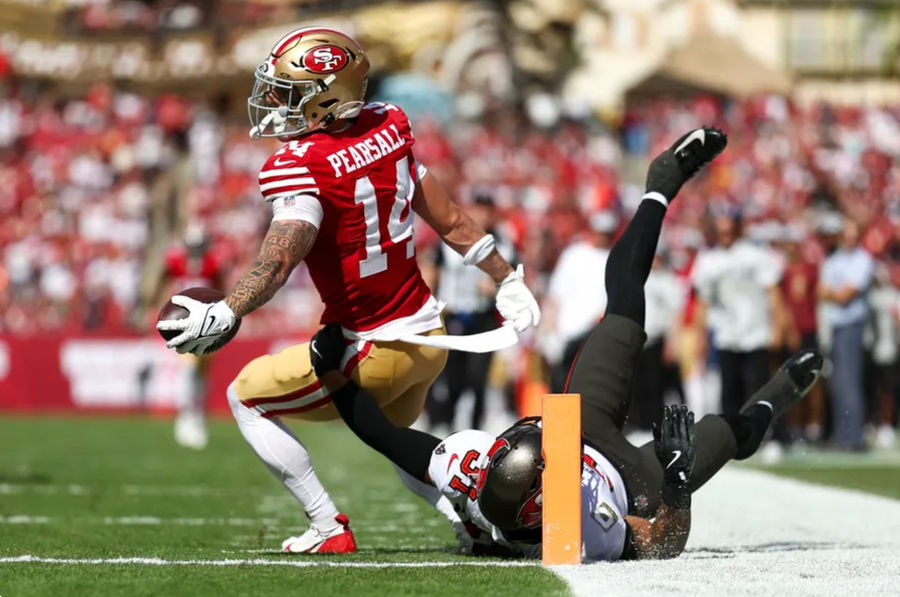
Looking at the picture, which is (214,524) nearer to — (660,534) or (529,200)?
(660,534)

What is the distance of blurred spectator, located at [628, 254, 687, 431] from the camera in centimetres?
1527

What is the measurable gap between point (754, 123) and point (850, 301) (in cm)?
1182

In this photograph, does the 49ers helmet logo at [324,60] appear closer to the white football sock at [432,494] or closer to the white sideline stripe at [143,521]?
the white football sock at [432,494]

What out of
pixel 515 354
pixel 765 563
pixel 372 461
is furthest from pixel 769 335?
pixel 765 563

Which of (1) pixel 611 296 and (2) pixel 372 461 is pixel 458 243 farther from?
(2) pixel 372 461

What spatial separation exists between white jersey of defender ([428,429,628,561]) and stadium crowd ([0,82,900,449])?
8.12 m

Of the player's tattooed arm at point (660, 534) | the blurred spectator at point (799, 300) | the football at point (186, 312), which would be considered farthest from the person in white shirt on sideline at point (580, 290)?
the football at point (186, 312)

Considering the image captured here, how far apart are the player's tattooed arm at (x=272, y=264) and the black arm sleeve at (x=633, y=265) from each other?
4.50ft

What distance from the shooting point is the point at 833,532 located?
23.9 ft

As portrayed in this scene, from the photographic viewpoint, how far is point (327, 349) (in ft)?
20.8

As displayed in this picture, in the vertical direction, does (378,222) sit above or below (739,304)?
above

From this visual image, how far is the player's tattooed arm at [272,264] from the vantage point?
570 cm

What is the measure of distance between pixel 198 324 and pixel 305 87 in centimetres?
122

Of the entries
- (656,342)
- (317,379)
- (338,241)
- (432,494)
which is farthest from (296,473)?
(656,342)
